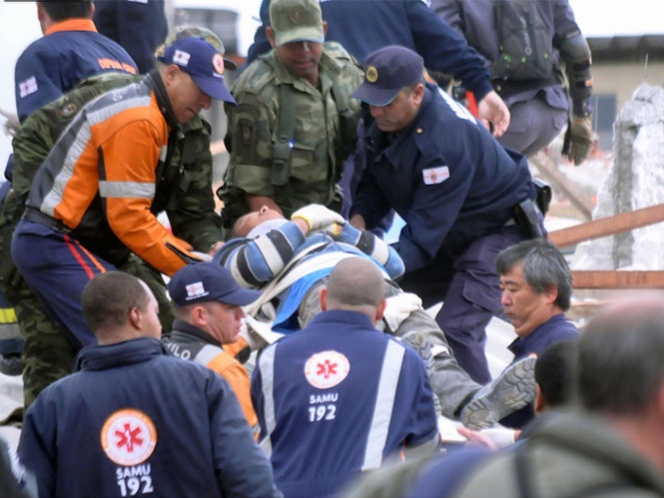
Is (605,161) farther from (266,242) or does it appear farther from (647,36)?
(266,242)

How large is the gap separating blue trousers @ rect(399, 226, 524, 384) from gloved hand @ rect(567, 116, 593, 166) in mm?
1693

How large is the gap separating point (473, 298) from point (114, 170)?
6.49 ft

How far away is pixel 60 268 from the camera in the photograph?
556cm

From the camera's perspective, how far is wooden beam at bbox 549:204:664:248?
9.41m

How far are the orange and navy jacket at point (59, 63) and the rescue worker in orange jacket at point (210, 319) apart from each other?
63.1 inches

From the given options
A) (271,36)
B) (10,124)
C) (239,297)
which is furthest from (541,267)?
(10,124)

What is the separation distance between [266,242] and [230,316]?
105cm

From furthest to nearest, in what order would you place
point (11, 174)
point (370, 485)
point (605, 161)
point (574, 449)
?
point (605, 161), point (11, 174), point (370, 485), point (574, 449)

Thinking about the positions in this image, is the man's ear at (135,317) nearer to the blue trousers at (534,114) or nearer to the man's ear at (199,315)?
the man's ear at (199,315)

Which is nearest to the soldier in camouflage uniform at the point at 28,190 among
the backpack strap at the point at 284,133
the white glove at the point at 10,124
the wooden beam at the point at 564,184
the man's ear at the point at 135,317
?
the backpack strap at the point at 284,133

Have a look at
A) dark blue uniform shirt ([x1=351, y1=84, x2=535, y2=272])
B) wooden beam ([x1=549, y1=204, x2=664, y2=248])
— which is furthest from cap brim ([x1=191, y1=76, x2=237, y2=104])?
wooden beam ([x1=549, y1=204, x2=664, y2=248])

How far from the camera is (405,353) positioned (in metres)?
4.54

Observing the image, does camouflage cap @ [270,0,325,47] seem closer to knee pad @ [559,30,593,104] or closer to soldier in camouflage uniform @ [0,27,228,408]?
soldier in camouflage uniform @ [0,27,228,408]

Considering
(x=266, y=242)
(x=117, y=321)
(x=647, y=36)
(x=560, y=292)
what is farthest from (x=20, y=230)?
(x=647, y=36)
